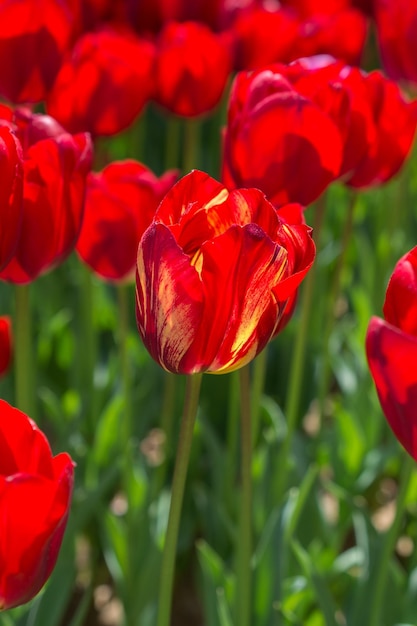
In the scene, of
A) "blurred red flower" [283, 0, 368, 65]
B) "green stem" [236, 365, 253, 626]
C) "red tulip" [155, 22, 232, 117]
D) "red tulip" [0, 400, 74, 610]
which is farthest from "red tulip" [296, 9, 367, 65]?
"red tulip" [0, 400, 74, 610]

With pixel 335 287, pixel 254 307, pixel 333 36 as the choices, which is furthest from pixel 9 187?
pixel 333 36

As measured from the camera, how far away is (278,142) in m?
0.83

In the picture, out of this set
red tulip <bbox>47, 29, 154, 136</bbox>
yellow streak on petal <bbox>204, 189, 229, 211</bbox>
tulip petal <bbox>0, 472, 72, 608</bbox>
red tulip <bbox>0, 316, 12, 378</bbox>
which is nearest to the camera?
tulip petal <bbox>0, 472, 72, 608</bbox>

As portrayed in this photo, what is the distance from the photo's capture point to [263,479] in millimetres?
1240

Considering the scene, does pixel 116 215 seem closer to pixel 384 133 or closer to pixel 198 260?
pixel 384 133

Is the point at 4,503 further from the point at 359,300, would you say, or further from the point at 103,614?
the point at 359,300

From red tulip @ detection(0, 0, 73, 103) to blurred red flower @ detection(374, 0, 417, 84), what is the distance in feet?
1.36

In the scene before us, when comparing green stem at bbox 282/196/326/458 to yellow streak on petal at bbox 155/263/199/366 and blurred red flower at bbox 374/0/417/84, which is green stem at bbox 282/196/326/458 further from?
yellow streak on petal at bbox 155/263/199/366

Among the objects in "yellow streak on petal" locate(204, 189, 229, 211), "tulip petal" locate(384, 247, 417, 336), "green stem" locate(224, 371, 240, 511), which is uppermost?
"yellow streak on petal" locate(204, 189, 229, 211)

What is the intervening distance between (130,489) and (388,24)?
2.15 feet

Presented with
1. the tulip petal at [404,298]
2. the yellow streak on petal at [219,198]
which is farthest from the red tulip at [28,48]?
the tulip petal at [404,298]

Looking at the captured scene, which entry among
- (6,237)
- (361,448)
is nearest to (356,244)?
(361,448)

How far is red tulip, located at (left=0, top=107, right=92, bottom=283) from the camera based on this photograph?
0.75 meters

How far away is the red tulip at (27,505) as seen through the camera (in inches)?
20.9
